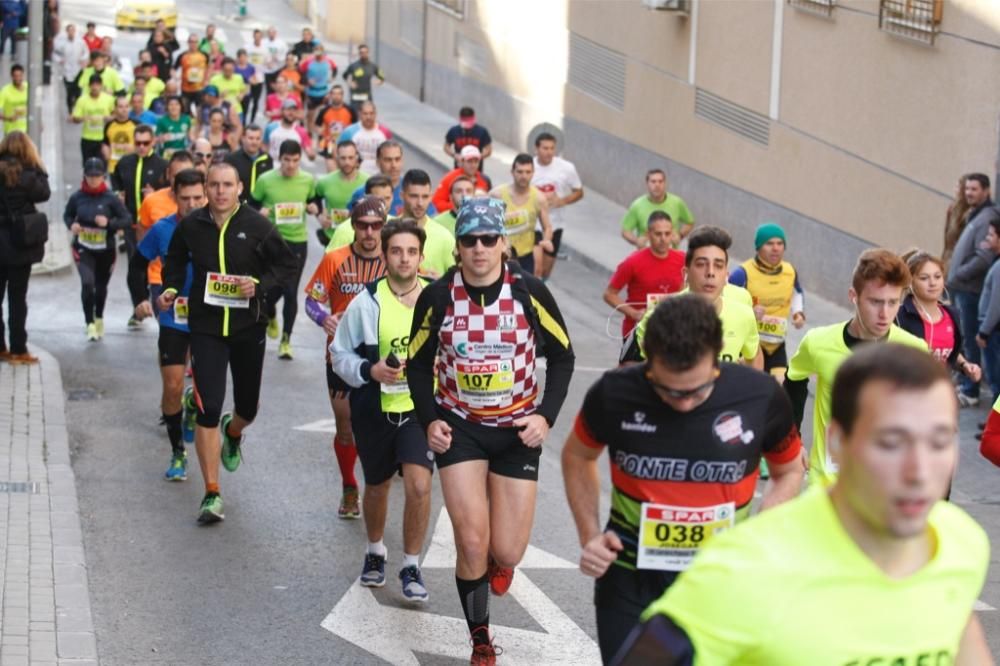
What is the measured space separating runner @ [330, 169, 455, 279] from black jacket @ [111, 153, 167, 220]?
6.03 metres

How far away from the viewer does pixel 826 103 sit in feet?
63.0

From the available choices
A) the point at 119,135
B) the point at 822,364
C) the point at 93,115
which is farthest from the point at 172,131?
the point at 822,364

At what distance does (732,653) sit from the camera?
2.93m

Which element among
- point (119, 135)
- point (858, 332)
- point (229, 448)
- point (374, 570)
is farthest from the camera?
point (119, 135)

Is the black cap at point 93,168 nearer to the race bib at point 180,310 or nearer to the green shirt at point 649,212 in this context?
the green shirt at point 649,212

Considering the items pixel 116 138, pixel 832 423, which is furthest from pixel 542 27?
pixel 832 423

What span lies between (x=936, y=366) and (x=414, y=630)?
5607 mm

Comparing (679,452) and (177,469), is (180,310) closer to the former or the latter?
(177,469)

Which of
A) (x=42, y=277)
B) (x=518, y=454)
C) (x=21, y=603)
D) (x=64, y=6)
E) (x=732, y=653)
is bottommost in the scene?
(x=64, y=6)

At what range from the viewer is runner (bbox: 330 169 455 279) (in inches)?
401

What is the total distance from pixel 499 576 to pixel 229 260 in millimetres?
2870


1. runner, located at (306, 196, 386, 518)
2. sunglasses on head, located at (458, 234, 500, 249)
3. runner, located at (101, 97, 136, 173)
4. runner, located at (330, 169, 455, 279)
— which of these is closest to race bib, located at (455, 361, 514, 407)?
sunglasses on head, located at (458, 234, 500, 249)

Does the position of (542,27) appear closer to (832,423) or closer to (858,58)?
(858,58)

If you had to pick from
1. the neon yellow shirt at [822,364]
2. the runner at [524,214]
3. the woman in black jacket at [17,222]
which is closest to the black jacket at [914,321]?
the neon yellow shirt at [822,364]
